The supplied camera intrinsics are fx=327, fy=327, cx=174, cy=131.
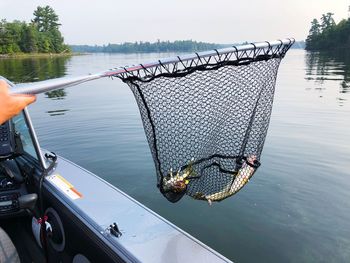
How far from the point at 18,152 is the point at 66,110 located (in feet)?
39.2

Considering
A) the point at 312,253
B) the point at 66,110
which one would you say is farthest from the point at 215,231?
the point at 66,110

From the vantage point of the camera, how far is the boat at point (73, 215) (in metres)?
2.24

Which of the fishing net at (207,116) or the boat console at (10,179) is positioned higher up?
the fishing net at (207,116)

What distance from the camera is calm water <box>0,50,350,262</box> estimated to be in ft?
16.2

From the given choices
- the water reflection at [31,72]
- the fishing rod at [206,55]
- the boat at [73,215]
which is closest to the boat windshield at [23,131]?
the boat at [73,215]

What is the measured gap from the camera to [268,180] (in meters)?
7.08

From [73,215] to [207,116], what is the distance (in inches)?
59.6

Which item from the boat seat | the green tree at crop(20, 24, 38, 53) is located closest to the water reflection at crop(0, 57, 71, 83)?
the boat seat

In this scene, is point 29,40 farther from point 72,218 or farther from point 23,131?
point 72,218

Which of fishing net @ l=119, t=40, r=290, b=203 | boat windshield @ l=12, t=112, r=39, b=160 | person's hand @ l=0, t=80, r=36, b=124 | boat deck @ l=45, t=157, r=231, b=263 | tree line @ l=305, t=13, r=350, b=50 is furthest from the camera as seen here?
tree line @ l=305, t=13, r=350, b=50

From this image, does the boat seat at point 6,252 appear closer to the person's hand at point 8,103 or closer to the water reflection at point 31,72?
the person's hand at point 8,103

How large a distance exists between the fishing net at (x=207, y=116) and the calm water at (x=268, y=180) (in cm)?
198

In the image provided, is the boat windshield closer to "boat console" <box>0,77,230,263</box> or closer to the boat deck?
"boat console" <box>0,77,230,263</box>

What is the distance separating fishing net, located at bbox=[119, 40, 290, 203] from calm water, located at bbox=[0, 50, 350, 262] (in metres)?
1.98
